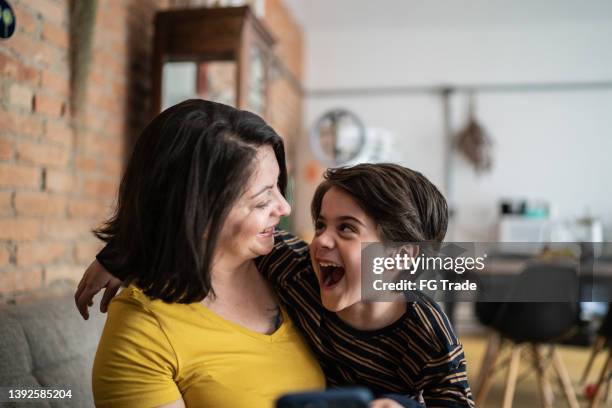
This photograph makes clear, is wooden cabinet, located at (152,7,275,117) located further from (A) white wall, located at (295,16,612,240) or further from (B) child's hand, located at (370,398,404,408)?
(A) white wall, located at (295,16,612,240)

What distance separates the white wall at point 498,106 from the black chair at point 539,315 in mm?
3312

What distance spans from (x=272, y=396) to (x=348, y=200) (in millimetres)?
398

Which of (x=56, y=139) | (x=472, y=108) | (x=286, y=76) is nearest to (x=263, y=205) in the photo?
(x=56, y=139)

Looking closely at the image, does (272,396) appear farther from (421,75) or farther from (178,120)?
(421,75)

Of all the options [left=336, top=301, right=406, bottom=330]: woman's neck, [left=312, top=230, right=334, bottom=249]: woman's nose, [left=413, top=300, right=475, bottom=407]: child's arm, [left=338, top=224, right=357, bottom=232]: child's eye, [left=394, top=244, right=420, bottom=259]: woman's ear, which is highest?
[left=338, top=224, right=357, bottom=232]: child's eye

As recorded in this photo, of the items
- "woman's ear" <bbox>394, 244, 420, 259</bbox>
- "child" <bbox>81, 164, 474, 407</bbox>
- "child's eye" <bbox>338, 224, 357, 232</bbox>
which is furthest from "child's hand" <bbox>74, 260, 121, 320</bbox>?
"woman's ear" <bbox>394, 244, 420, 259</bbox>

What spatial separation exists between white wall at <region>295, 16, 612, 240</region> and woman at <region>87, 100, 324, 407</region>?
5040mm

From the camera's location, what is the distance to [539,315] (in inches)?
117

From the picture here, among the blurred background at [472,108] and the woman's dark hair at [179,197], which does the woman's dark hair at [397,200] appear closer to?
the woman's dark hair at [179,197]

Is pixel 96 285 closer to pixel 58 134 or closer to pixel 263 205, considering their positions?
pixel 263 205

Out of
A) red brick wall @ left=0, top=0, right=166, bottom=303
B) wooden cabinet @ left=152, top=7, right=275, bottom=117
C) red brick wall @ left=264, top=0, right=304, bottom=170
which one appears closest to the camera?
red brick wall @ left=0, top=0, right=166, bottom=303

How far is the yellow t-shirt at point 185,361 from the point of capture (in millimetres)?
988

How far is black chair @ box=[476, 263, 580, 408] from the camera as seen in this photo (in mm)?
2859

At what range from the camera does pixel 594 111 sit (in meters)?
6.20
